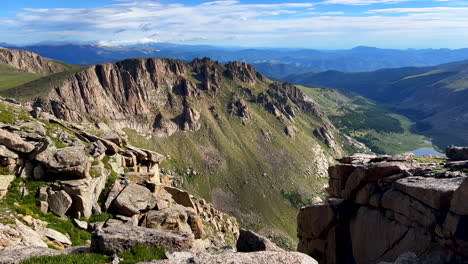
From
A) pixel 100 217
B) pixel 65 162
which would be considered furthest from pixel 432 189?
pixel 65 162

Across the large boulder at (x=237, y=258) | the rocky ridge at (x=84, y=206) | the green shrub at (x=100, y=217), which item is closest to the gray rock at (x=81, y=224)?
the rocky ridge at (x=84, y=206)

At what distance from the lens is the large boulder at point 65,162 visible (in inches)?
1282

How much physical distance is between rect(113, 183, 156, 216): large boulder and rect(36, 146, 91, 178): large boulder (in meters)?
4.84

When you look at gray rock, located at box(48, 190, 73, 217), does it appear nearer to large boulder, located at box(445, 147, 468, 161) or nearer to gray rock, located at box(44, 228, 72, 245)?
gray rock, located at box(44, 228, 72, 245)

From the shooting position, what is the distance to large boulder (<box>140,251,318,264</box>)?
59.7ft

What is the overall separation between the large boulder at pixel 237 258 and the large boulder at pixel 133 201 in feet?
55.6

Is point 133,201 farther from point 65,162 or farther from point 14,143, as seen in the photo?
point 14,143

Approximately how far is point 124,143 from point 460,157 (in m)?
53.0

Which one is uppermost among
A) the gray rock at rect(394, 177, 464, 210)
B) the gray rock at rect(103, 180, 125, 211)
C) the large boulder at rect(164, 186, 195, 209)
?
the gray rock at rect(394, 177, 464, 210)

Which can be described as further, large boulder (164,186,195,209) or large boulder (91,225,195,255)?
large boulder (164,186,195,209)

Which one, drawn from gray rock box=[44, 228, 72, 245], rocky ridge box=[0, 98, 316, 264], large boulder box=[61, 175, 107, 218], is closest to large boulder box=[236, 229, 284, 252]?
rocky ridge box=[0, 98, 316, 264]

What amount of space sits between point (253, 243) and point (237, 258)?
27.2ft

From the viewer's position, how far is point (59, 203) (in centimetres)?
3052

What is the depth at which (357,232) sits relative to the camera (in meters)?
34.5
